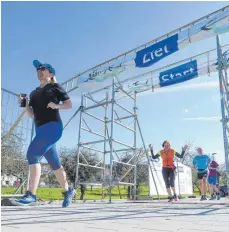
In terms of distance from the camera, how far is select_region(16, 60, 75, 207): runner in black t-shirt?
2.71m

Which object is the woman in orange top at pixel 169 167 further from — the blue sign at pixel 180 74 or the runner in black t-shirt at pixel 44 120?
the runner in black t-shirt at pixel 44 120

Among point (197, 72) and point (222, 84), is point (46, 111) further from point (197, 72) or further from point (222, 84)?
point (197, 72)

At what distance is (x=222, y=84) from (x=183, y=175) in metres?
9.17

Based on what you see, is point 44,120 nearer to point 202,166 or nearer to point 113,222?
point 113,222

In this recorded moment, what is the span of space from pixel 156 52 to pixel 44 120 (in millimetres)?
5297

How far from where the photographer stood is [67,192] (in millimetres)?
3379

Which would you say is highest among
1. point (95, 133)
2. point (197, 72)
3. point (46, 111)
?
point (197, 72)

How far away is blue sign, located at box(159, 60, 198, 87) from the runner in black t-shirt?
19.4ft

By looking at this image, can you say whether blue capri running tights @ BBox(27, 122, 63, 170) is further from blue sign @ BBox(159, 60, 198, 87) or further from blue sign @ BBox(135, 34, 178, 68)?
blue sign @ BBox(159, 60, 198, 87)

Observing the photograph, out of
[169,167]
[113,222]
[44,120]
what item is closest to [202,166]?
[169,167]

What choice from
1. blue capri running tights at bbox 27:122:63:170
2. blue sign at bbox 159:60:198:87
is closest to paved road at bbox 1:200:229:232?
blue capri running tights at bbox 27:122:63:170

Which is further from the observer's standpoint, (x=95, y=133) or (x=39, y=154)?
(x=95, y=133)

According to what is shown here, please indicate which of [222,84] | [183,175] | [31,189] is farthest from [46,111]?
[183,175]

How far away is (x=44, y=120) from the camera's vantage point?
2793mm
